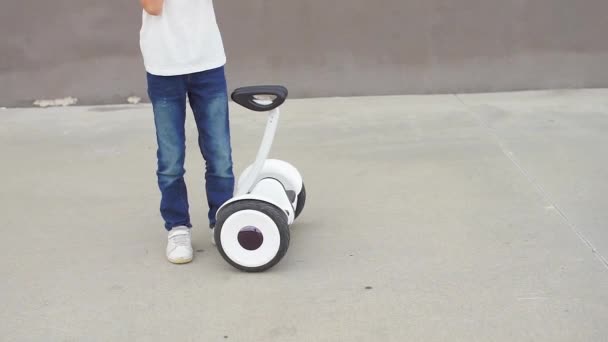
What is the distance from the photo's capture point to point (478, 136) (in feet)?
18.6

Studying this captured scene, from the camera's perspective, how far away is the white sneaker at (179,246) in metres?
3.82

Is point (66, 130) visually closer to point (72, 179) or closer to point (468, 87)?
point (72, 179)

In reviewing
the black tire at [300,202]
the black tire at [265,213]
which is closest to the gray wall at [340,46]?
the black tire at [300,202]

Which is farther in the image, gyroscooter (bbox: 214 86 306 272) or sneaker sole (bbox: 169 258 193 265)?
sneaker sole (bbox: 169 258 193 265)

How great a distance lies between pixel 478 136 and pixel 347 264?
7.14ft

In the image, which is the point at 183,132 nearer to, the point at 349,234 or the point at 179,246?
the point at 179,246

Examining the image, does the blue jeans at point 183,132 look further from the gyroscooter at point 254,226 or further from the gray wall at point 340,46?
the gray wall at point 340,46

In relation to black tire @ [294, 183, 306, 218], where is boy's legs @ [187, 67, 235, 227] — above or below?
above

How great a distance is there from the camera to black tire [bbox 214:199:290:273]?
3.59 metres

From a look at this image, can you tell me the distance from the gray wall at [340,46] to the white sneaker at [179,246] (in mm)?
2932

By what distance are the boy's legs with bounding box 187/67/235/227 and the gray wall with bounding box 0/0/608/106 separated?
9.34 feet

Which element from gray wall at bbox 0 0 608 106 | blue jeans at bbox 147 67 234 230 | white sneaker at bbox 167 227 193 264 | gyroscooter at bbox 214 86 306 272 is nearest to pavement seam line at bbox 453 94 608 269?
gray wall at bbox 0 0 608 106

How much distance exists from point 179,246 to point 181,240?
4 centimetres

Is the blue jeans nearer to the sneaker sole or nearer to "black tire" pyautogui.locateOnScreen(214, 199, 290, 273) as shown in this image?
the sneaker sole
